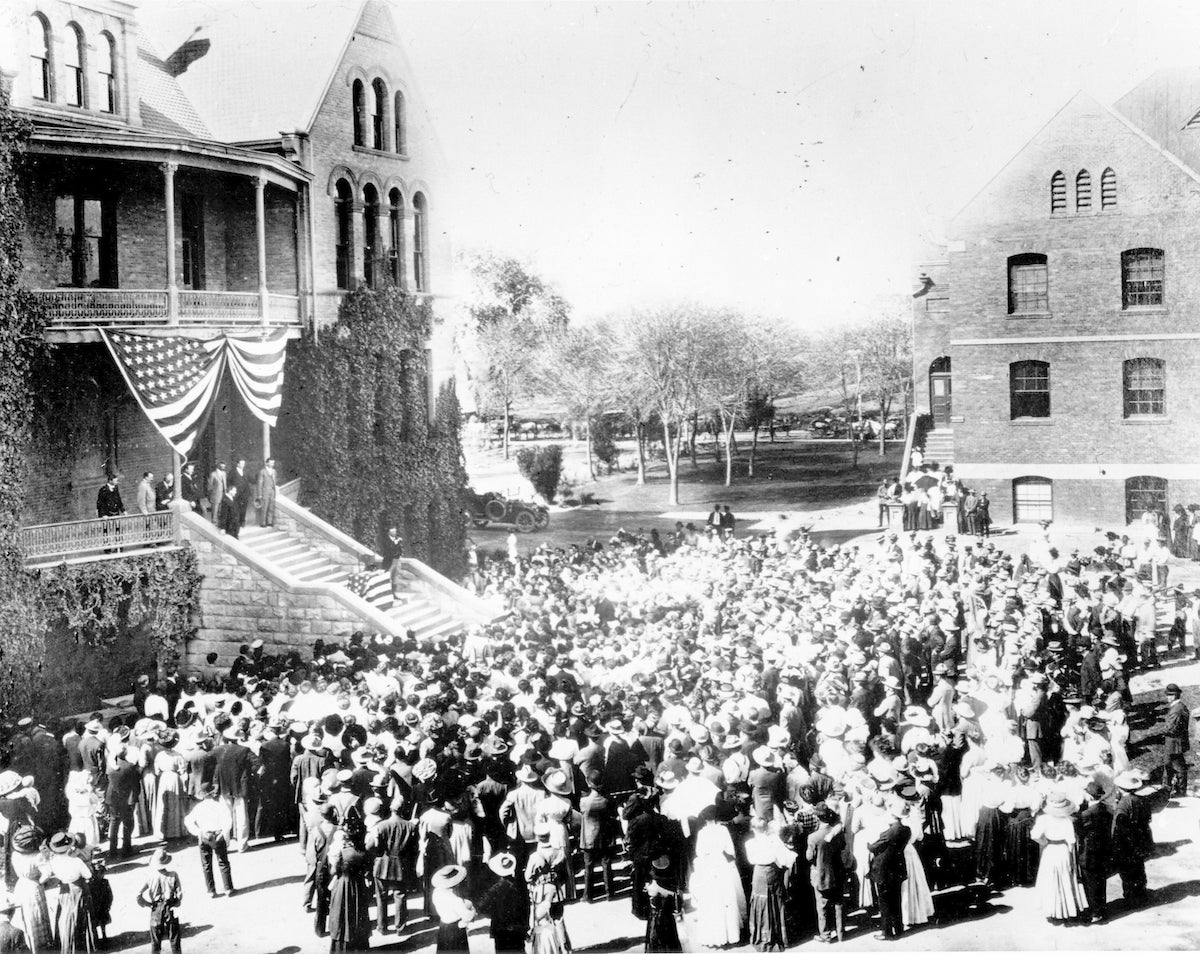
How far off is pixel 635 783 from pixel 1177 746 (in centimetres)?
672

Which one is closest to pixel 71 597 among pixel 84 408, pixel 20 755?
pixel 84 408

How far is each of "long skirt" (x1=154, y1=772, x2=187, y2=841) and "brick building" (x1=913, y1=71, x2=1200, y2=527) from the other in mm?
22576

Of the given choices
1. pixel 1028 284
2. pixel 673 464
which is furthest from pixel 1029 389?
pixel 673 464

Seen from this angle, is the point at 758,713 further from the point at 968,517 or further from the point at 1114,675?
the point at 968,517

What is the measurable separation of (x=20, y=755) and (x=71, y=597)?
5.38 metres

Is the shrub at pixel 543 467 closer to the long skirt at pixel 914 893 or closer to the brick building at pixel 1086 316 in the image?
the brick building at pixel 1086 316

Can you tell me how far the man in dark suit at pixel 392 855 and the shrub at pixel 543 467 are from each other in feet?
87.7

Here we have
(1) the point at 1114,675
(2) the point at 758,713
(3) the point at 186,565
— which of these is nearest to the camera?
(2) the point at 758,713

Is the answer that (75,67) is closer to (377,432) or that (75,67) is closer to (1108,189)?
(377,432)

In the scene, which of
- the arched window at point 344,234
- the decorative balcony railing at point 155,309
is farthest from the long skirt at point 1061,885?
the arched window at point 344,234

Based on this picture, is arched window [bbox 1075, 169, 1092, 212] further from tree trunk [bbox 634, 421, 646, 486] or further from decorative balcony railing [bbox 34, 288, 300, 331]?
decorative balcony railing [bbox 34, 288, 300, 331]

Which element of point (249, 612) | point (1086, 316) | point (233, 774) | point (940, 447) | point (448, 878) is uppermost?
point (1086, 316)

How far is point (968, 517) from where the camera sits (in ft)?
94.6

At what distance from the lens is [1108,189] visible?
27859mm
